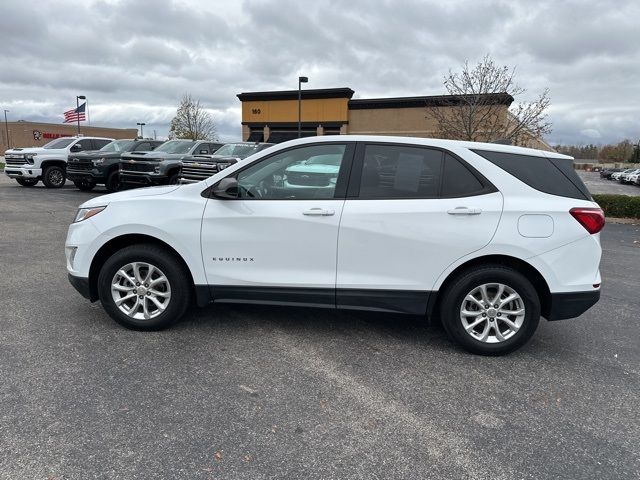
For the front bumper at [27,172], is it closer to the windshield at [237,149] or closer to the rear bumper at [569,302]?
the windshield at [237,149]

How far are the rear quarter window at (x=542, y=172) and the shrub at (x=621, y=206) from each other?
39.7ft

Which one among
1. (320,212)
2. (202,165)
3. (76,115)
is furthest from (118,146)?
(76,115)

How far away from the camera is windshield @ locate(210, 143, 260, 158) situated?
46.3 feet

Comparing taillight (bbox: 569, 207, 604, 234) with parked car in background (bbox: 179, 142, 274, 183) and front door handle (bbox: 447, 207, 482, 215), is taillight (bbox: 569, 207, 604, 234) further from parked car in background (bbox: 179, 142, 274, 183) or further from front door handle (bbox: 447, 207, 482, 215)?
parked car in background (bbox: 179, 142, 274, 183)

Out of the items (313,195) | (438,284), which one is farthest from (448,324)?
(313,195)

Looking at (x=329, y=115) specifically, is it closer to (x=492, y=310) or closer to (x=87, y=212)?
(x=87, y=212)

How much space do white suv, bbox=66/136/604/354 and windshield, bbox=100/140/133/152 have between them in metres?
13.1

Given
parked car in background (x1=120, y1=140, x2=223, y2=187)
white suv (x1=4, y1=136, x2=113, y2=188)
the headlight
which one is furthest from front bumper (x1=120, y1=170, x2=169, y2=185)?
the headlight

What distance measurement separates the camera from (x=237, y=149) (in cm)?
1437

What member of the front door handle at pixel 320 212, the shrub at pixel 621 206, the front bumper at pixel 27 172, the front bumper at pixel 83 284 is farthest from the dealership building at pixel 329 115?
the front bumper at pixel 83 284

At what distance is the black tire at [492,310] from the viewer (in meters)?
3.74

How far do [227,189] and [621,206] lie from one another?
46.4 ft

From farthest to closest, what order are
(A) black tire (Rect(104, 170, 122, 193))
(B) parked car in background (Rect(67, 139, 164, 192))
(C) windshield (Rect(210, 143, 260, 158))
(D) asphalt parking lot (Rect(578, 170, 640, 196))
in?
(D) asphalt parking lot (Rect(578, 170, 640, 196)), (A) black tire (Rect(104, 170, 122, 193)), (B) parked car in background (Rect(67, 139, 164, 192)), (C) windshield (Rect(210, 143, 260, 158))

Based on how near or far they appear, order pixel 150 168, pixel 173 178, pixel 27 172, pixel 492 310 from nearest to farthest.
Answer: pixel 492 310
pixel 150 168
pixel 173 178
pixel 27 172
